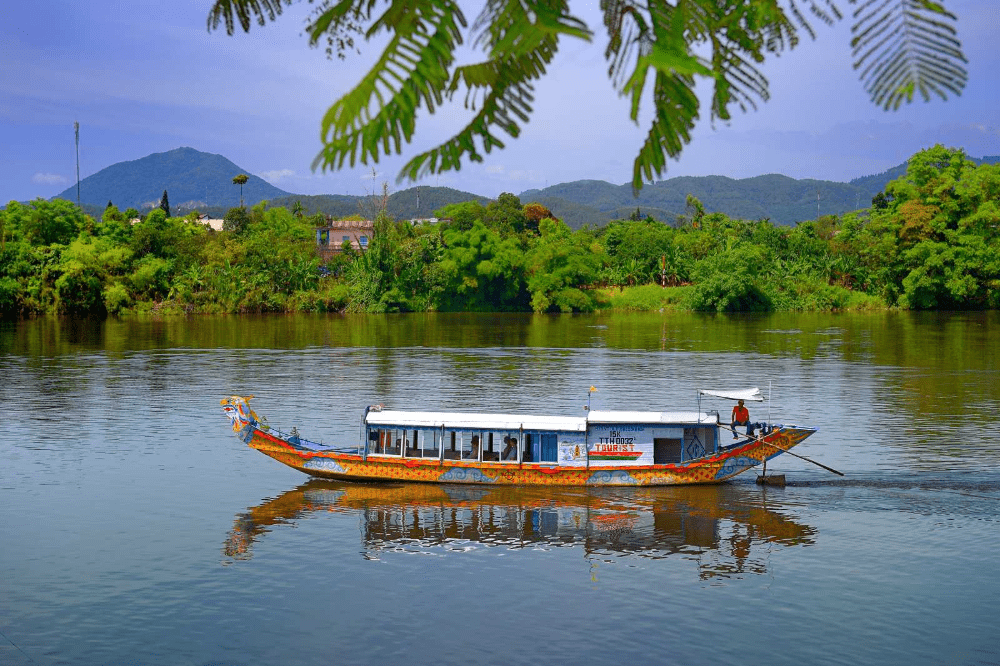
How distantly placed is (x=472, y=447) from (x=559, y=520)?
4.71 meters

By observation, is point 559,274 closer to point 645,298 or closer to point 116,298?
point 645,298

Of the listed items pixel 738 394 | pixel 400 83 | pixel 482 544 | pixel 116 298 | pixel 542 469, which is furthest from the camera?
pixel 116 298

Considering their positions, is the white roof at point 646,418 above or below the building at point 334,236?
below

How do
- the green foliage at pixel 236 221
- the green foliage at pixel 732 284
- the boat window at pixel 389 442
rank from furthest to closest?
the green foliage at pixel 236 221 < the green foliage at pixel 732 284 < the boat window at pixel 389 442

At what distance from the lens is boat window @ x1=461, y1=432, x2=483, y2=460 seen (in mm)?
29188

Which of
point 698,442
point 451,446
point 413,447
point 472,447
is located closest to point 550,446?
point 472,447

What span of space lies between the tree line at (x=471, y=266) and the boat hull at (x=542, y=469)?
6787 cm

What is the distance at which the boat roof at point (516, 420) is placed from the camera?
2889 cm

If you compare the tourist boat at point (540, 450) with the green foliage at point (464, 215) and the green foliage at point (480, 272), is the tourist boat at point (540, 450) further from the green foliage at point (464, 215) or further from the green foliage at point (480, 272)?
the green foliage at point (464, 215)

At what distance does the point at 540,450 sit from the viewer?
1143 inches

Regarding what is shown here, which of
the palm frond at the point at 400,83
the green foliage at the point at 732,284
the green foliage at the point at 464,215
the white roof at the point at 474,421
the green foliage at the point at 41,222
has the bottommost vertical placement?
the white roof at the point at 474,421

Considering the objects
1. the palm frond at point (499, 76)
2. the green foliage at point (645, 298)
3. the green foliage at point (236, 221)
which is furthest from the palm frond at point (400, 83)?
the green foliage at point (236, 221)

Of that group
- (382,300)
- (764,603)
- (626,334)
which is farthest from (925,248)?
(764,603)

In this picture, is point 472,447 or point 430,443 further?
point 430,443
